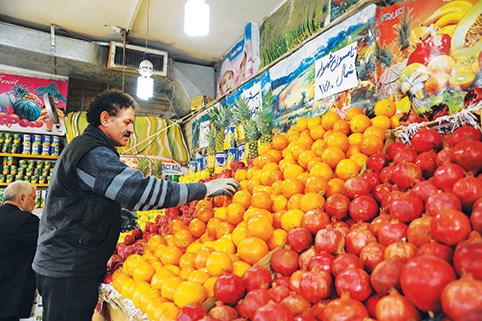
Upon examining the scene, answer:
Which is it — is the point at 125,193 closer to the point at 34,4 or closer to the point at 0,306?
the point at 0,306

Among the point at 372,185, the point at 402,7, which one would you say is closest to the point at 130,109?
the point at 372,185

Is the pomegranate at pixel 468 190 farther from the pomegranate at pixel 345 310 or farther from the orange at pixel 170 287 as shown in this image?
the orange at pixel 170 287

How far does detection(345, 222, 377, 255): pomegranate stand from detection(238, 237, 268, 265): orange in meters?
0.50

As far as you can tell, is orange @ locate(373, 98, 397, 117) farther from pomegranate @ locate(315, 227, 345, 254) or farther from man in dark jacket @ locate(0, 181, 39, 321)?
man in dark jacket @ locate(0, 181, 39, 321)

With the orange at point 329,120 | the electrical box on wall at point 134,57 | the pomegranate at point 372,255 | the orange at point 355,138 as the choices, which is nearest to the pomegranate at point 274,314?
the pomegranate at point 372,255

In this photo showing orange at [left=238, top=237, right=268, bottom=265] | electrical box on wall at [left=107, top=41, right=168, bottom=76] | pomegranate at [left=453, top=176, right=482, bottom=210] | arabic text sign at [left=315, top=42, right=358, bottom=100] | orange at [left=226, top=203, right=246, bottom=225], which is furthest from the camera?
electrical box on wall at [left=107, top=41, right=168, bottom=76]

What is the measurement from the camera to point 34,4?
559cm

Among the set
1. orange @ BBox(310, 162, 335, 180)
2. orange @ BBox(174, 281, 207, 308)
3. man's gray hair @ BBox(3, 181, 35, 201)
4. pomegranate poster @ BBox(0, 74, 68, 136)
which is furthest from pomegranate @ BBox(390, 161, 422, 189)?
pomegranate poster @ BBox(0, 74, 68, 136)

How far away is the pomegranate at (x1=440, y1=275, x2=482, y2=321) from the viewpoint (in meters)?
0.88

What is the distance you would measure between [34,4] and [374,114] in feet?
18.6

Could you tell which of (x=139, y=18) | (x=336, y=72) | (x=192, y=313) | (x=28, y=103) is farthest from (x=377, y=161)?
(x=28, y=103)

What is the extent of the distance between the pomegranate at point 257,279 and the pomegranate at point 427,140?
1102 millimetres

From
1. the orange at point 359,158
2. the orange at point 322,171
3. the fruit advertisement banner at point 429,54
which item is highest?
the fruit advertisement banner at point 429,54

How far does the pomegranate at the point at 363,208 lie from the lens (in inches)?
67.5
